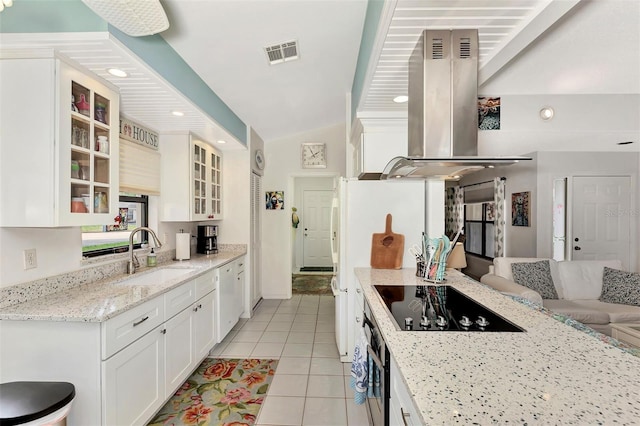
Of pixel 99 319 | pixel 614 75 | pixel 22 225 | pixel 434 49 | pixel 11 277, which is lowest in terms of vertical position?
pixel 99 319

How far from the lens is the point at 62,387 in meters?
1.37

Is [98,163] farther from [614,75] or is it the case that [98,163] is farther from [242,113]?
[614,75]

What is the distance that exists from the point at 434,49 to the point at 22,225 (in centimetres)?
227

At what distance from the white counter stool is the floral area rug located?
0.84 meters

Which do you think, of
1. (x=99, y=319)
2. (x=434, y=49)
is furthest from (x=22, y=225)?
(x=434, y=49)

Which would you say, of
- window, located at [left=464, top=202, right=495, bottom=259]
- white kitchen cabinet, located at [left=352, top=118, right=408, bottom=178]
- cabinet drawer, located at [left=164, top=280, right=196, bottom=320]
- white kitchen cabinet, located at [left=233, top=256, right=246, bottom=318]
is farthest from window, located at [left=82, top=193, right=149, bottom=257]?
window, located at [left=464, top=202, right=495, bottom=259]

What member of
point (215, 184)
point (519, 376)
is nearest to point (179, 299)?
point (215, 184)

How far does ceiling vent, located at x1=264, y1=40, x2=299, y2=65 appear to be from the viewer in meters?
2.37

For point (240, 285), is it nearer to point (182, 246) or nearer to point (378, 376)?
point (182, 246)

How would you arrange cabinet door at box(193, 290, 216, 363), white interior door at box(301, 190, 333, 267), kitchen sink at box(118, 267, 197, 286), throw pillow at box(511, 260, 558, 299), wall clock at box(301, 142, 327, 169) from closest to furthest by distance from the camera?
kitchen sink at box(118, 267, 197, 286), cabinet door at box(193, 290, 216, 363), throw pillow at box(511, 260, 558, 299), wall clock at box(301, 142, 327, 169), white interior door at box(301, 190, 333, 267)

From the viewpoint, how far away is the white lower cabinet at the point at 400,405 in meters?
0.91

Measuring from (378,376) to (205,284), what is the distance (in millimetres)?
1867

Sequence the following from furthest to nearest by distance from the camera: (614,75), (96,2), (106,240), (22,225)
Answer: (106,240) < (614,75) < (22,225) < (96,2)

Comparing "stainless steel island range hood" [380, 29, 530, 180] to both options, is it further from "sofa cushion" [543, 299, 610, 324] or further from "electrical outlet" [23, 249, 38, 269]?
"sofa cushion" [543, 299, 610, 324]
